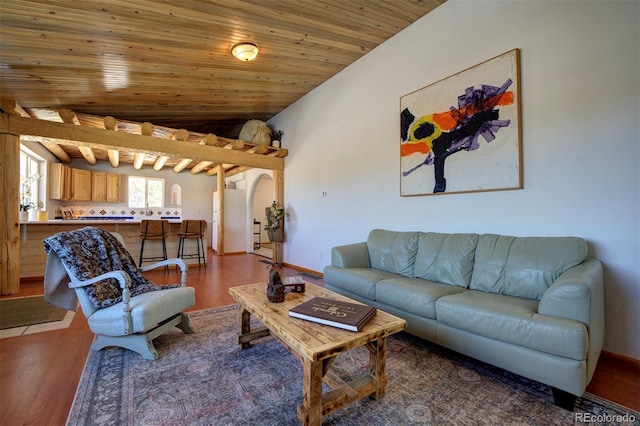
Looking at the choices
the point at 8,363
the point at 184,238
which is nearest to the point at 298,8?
the point at 8,363

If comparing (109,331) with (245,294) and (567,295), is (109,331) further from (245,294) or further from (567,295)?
(567,295)

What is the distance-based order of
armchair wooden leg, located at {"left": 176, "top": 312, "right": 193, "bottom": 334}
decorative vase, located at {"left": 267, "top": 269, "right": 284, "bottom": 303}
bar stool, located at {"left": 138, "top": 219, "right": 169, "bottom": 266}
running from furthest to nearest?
1. bar stool, located at {"left": 138, "top": 219, "right": 169, "bottom": 266}
2. armchair wooden leg, located at {"left": 176, "top": 312, "right": 193, "bottom": 334}
3. decorative vase, located at {"left": 267, "top": 269, "right": 284, "bottom": 303}

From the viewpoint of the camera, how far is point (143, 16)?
273cm

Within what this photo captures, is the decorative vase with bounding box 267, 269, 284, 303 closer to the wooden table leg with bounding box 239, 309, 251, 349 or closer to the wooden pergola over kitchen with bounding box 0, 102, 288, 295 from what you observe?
the wooden table leg with bounding box 239, 309, 251, 349

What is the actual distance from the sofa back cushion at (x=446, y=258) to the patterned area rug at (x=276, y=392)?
2.11ft

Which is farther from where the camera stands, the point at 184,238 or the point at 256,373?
the point at 184,238

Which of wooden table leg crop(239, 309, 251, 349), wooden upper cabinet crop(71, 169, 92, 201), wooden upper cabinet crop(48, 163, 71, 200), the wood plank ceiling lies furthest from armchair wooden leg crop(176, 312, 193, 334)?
wooden upper cabinet crop(71, 169, 92, 201)

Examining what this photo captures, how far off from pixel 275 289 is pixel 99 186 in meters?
7.59

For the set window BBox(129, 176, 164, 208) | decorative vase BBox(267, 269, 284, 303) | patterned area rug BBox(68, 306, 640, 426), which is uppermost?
window BBox(129, 176, 164, 208)

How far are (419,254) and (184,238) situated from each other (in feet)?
14.4

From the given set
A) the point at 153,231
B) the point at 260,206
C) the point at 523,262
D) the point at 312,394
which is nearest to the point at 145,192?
the point at 260,206

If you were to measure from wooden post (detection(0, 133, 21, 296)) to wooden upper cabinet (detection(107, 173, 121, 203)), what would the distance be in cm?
388

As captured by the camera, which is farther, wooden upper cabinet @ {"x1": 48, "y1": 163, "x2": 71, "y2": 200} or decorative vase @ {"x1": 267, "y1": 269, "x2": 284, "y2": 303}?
wooden upper cabinet @ {"x1": 48, "y1": 163, "x2": 71, "y2": 200}

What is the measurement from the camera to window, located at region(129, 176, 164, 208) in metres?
7.73
